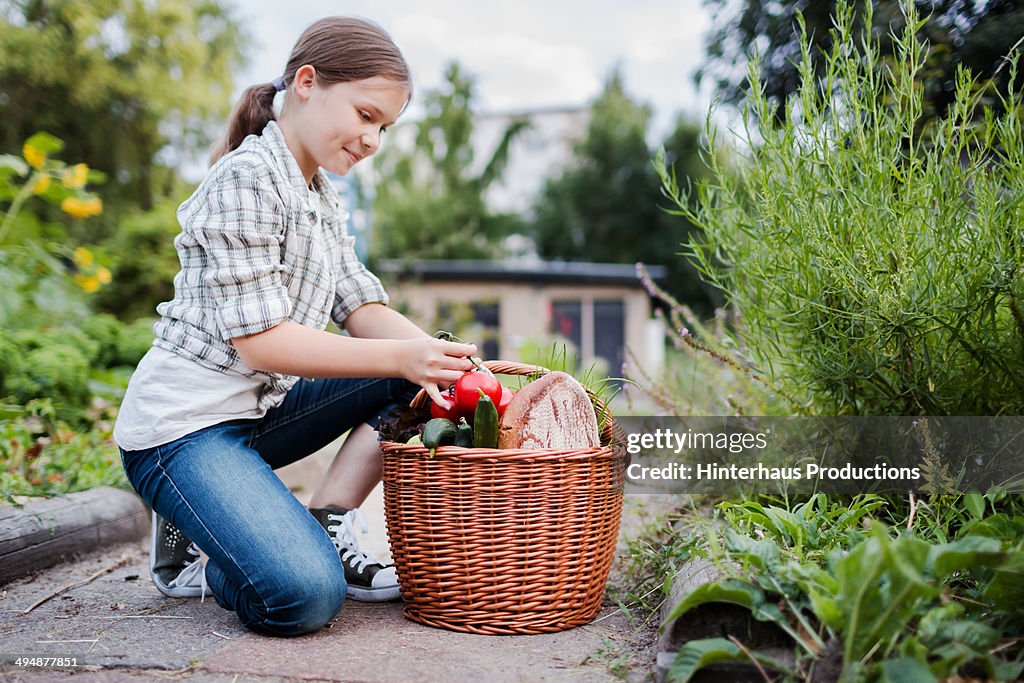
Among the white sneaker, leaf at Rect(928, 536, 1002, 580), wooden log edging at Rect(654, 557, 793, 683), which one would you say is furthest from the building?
leaf at Rect(928, 536, 1002, 580)

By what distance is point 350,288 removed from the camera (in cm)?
238

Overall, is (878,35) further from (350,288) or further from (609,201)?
(609,201)

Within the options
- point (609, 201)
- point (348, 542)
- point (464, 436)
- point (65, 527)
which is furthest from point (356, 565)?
point (609, 201)

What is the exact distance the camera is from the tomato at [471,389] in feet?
6.02

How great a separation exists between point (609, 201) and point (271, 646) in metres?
24.4

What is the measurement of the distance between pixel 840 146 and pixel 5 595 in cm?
234

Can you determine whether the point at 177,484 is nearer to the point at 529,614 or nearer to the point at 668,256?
the point at 529,614

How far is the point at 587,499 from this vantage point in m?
1.76

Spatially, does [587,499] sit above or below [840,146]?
below

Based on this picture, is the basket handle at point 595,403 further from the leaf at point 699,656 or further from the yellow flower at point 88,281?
the yellow flower at point 88,281

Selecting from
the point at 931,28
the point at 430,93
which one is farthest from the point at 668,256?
the point at 931,28

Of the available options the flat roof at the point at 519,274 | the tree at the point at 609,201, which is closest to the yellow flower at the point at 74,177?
the flat roof at the point at 519,274

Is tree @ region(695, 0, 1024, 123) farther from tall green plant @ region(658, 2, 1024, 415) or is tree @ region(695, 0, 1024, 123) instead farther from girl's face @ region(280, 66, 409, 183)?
girl's face @ region(280, 66, 409, 183)

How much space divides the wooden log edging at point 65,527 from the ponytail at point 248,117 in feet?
3.73
